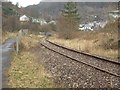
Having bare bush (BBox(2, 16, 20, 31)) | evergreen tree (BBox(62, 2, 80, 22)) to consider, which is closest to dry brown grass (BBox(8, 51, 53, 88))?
bare bush (BBox(2, 16, 20, 31))

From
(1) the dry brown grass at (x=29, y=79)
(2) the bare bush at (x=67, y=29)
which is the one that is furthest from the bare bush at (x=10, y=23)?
(1) the dry brown grass at (x=29, y=79)

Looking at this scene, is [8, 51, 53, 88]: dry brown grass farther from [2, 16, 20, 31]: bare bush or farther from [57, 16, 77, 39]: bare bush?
[2, 16, 20, 31]: bare bush

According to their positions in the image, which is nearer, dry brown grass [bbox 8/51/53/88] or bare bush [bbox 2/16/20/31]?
dry brown grass [bbox 8/51/53/88]

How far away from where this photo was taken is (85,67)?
15.1 meters

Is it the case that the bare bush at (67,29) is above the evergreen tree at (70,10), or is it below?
below

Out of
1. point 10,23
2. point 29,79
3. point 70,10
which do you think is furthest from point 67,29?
point 29,79

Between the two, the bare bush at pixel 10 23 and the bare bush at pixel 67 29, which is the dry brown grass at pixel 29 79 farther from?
the bare bush at pixel 10 23

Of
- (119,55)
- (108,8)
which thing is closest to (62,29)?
(108,8)

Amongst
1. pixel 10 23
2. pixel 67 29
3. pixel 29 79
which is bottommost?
pixel 29 79

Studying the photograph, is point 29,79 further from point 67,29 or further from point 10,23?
point 10,23

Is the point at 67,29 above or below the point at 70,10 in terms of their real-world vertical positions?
below

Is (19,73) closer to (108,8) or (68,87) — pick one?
(68,87)

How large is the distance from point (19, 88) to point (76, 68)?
16.1 ft

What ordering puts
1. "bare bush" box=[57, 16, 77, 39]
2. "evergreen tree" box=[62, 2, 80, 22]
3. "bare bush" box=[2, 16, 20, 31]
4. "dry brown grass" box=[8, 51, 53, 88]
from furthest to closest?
1. "evergreen tree" box=[62, 2, 80, 22]
2. "bare bush" box=[2, 16, 20, 31]
3. "bare bush" box=[57, 16, 77, 39]
4. "dry brown grass" box=[8, 51, 53, 88]
